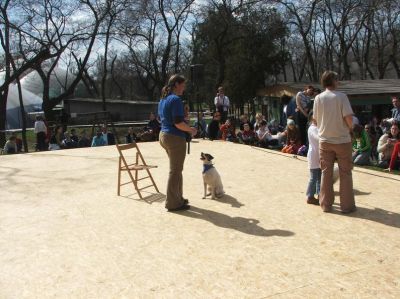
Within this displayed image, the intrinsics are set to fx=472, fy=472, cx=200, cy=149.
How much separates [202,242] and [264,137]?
8638mm

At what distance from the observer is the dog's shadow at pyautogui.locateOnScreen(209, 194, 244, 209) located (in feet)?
19.7

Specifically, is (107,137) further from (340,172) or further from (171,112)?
(340,172)

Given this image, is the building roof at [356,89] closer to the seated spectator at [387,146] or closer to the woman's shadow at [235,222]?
the seated spectator at [387,146]

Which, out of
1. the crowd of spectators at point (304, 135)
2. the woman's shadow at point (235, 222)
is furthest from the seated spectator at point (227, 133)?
the woman's shadow at point (235, 222)

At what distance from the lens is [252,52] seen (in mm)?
31875

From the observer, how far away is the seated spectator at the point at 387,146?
9.35 m

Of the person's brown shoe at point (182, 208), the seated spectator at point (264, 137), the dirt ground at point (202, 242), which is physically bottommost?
the dirt ground at point (202, 242)

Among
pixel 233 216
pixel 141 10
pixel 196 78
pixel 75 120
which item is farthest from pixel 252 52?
pixel 233 216

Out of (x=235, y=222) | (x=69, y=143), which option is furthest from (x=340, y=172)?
(x=69, y=143)

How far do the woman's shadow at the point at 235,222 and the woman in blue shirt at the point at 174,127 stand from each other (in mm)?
400

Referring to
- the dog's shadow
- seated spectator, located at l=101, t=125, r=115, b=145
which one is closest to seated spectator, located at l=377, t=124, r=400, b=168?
the dog's shadow

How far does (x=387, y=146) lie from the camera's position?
9.38 meters

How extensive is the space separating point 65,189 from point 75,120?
27062 millimetres

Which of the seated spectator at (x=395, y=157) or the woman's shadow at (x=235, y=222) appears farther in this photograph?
the seated spectator at (x=395, y=157)
